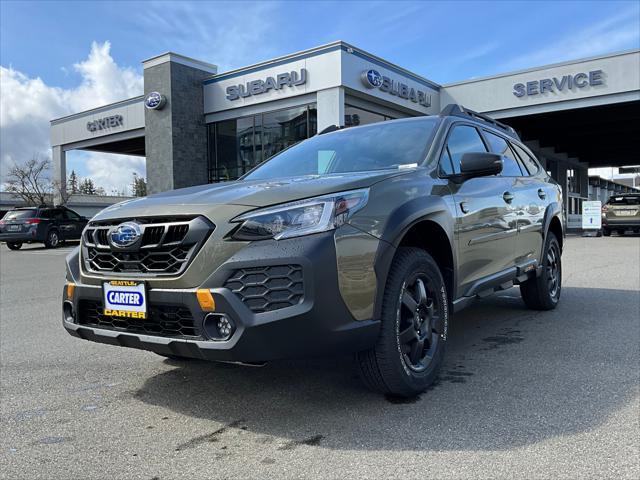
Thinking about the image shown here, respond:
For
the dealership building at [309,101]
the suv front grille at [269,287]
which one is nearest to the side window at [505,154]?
the suv front grille at [269,287]

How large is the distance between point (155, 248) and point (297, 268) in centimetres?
77

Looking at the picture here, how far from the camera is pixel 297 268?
2559 millimetres

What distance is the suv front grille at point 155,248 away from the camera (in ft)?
8.87

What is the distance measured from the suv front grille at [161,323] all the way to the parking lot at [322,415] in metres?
0.50

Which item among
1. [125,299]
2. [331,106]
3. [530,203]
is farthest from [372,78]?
[125,299]

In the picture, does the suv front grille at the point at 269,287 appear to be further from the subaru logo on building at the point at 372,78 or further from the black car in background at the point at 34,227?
the black car in background at the point at 34,227

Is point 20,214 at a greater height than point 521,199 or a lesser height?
greater

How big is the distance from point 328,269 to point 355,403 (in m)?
0.95

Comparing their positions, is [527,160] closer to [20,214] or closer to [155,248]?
[155,248]

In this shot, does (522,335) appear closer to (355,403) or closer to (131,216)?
(355,403)

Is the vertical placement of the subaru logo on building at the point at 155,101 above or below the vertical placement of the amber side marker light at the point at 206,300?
above

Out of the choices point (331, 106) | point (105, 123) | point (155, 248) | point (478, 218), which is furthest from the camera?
point (105, 123)

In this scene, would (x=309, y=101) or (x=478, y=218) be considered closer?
(x=478, y=218)

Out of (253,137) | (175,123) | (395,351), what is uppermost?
(175,123)
